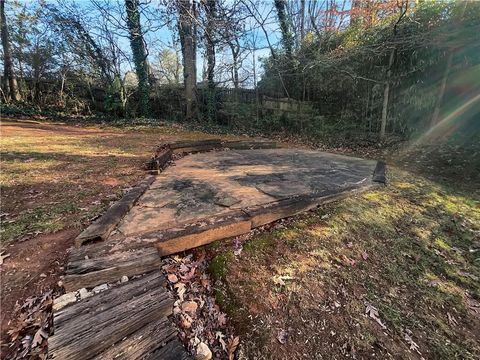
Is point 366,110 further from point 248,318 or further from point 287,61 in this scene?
point 248,318

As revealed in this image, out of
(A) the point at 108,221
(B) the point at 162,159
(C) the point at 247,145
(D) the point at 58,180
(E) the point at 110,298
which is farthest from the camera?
(C) the point at 247,145

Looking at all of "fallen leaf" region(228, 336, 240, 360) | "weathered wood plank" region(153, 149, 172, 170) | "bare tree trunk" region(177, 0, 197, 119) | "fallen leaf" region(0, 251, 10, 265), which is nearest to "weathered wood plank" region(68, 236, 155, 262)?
"fallen leaf" region(0, 251, 10, 265)

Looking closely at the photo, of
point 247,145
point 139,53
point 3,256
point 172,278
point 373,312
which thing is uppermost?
point 139,53

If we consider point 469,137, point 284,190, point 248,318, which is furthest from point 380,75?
point 248,318

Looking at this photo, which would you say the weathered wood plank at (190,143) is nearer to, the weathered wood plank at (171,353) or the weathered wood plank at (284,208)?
the weathered wood plank at (284,208)

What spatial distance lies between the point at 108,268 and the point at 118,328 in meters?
0.37

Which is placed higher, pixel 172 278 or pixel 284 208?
pixel 284 208

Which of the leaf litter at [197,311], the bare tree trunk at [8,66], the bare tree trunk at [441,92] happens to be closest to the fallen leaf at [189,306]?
the leaf litter at [197,311]

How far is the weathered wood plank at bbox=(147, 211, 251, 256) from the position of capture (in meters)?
1.73

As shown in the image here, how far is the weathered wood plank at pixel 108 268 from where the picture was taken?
4.44ft

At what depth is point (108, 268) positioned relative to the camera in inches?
55.7

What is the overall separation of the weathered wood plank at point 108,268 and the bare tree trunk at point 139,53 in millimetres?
9454

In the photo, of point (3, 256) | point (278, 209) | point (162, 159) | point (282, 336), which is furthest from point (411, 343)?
point (162, 159)

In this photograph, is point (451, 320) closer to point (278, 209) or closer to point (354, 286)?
point (354, 286)
